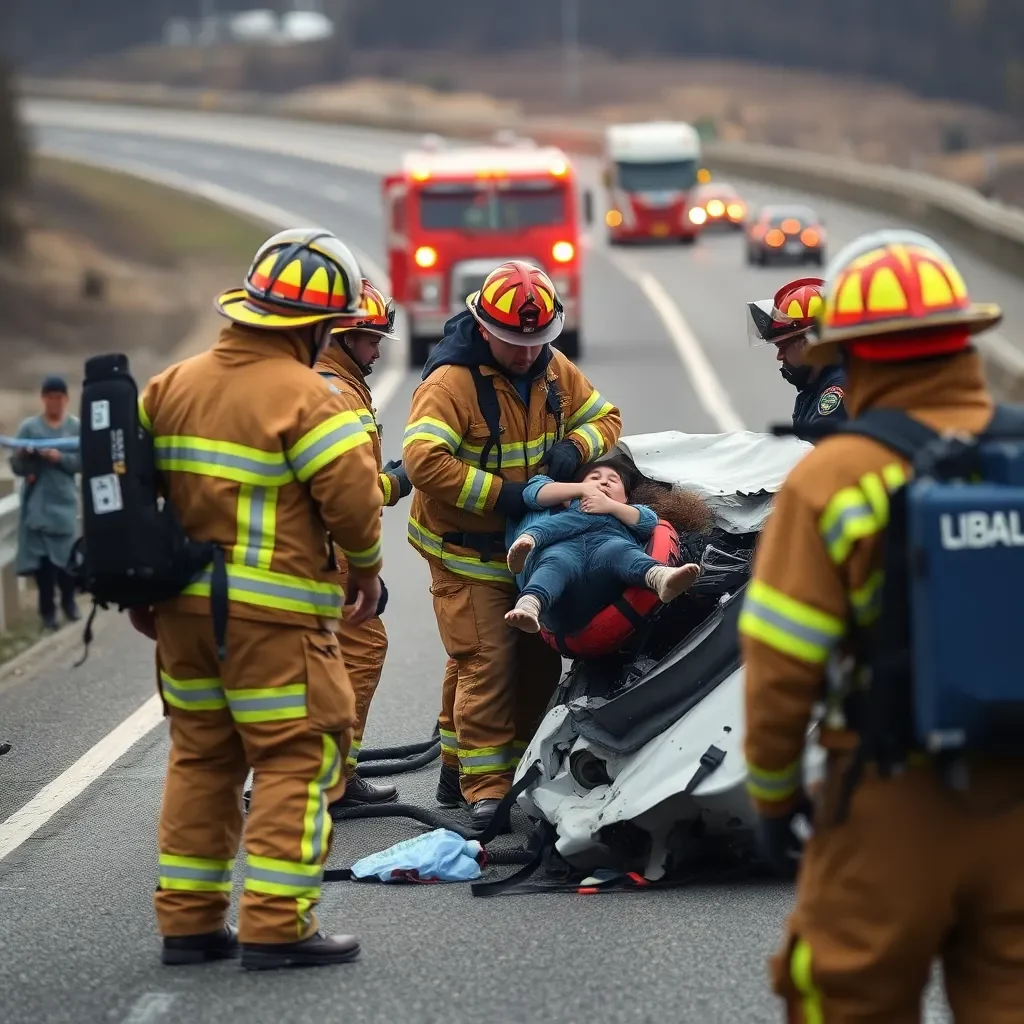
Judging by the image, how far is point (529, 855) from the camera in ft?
22.6

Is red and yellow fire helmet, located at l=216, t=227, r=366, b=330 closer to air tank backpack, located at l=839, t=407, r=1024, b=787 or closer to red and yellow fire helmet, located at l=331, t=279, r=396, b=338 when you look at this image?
red and yellow fire helmet, located at l=331, t=279, r=396, b=338

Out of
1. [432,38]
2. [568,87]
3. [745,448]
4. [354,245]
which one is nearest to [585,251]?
[354,245]

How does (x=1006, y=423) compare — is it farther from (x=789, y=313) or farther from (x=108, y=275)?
(x=108, y=275)

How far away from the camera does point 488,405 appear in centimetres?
747

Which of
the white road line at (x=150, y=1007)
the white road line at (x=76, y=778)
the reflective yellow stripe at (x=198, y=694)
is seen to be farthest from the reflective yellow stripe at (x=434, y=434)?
the white road line at (x=150, y=1007)

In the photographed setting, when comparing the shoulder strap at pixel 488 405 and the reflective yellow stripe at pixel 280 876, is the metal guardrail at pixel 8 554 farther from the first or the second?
the reflective yellow stripe at pixel 280 876

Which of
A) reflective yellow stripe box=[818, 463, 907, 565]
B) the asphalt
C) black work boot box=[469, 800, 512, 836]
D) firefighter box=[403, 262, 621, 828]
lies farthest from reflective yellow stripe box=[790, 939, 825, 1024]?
firefighter box=[403, 262, 621, 828]

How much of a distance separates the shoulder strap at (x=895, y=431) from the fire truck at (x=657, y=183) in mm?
41047

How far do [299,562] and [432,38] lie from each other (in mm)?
116846

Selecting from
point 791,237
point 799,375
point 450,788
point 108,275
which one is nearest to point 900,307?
point 799,375

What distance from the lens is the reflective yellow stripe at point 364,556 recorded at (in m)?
5.80

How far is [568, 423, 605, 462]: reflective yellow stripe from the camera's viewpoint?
25.1 ft

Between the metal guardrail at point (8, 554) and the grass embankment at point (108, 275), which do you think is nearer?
the metal guardrail at point (8, 554)

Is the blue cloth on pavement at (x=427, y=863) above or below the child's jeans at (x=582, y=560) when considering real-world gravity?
below
